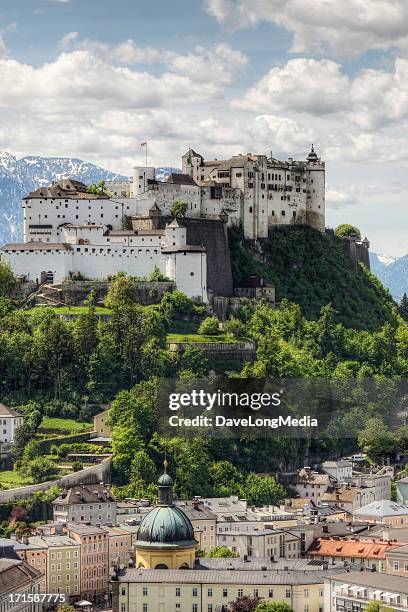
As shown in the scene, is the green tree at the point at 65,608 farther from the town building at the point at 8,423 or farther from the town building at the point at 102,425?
the town building at the point at 102,425

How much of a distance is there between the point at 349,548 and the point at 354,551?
1.95 feet

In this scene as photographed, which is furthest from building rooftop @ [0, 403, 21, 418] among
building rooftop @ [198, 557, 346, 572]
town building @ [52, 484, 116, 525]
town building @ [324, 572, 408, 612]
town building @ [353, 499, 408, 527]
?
town building @ [324, 572, 408, 612]

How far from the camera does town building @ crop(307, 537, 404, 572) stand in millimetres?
79544

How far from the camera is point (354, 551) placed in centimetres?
8156

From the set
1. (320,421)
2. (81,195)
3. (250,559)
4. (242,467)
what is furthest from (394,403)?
(250,559)

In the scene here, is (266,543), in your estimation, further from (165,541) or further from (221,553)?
(165,541)

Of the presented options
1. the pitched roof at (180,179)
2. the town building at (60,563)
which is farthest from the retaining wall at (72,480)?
the pitched roof at (180,179)

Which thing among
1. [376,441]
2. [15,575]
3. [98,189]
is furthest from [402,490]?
[15,575]

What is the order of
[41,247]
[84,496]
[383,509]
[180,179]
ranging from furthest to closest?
[180,179] < [41,247] < [383,509] < [84,496]

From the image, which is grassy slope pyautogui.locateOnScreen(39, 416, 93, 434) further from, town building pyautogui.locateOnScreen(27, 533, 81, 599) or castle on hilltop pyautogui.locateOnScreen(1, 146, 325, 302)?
town building pyautogui.locateOnScreen(27, 533, 81, 599)

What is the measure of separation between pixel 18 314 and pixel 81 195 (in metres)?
12.2

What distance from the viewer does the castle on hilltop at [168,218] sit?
110938 mm

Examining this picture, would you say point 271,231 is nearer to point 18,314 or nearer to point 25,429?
point 18,314

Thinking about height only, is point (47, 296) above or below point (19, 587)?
above
